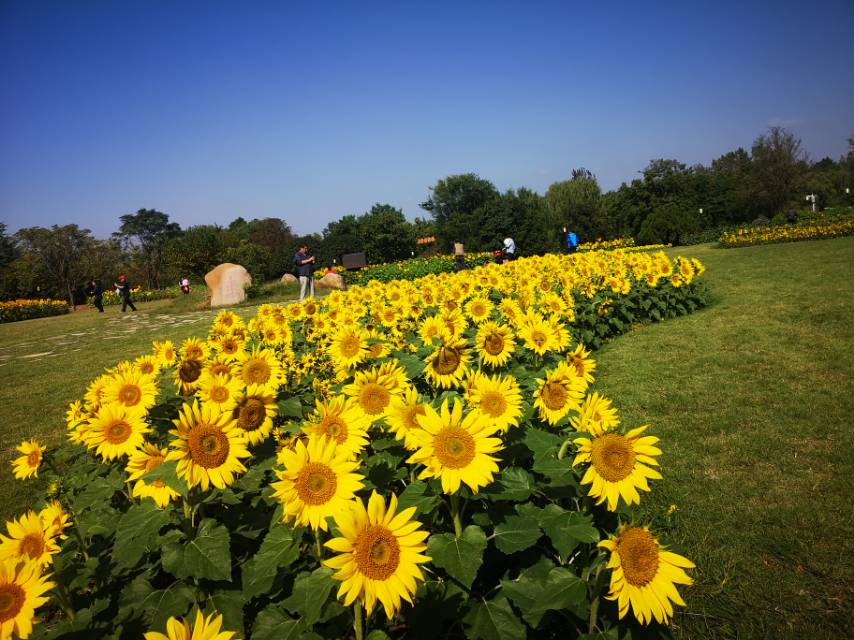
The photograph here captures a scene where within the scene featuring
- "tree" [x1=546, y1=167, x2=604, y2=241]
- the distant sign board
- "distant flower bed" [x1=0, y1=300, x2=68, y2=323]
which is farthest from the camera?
"tree" [x1=546, y1=167, x2=604, y2=241]

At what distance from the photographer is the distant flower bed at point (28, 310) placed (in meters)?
31.9

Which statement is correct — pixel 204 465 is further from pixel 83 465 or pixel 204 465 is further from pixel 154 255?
pixel 154 255

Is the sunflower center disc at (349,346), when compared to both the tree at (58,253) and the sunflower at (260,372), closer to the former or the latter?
the sunflower at (260,372)

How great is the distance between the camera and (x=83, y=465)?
3.33 m

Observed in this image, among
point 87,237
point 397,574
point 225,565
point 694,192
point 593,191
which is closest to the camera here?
point 397,574

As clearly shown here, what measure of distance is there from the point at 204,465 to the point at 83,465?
233 centimetres

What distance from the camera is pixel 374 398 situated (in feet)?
7.20

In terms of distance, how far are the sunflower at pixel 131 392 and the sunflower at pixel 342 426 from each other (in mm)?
1144

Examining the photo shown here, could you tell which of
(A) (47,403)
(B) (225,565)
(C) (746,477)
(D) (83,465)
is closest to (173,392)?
(D) (83,465)

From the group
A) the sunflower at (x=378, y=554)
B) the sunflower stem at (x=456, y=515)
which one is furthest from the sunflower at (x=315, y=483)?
the sunflower stem at (x=456, y=515)

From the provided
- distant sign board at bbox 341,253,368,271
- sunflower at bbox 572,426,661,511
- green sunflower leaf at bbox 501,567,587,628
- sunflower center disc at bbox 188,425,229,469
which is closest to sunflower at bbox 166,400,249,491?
sunflower center disc at bbox 188,425,229,469

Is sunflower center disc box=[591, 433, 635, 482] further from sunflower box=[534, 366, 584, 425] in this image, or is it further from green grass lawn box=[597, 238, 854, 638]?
sunflower box=[534, 366, 584, 425]

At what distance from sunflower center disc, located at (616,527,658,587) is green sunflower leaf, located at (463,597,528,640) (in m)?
0.42

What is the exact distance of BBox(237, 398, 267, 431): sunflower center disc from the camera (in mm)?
2115
